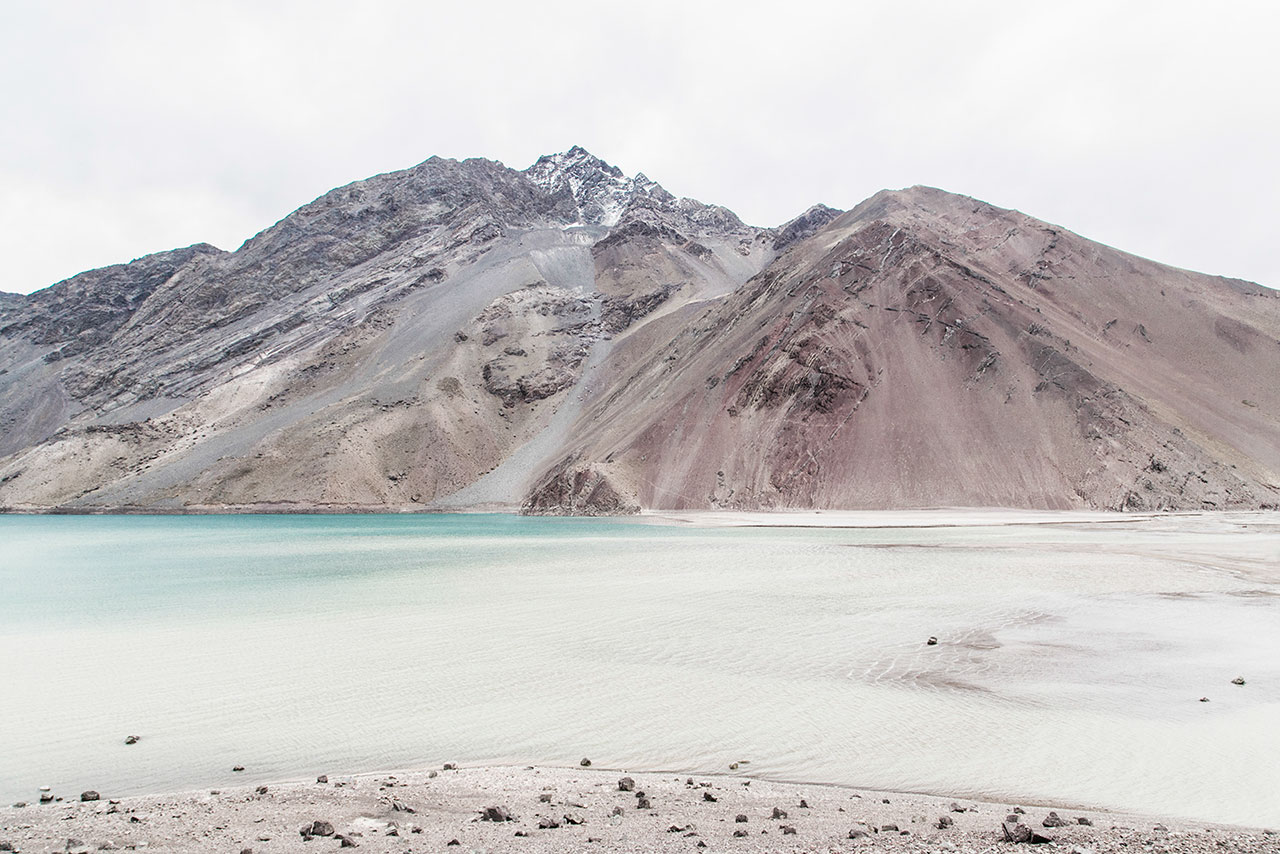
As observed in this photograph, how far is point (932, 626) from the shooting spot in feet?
53.9

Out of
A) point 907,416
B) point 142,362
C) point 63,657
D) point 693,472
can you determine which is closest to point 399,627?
point 63,657

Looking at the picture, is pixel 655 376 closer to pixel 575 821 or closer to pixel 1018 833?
pixel 575 821

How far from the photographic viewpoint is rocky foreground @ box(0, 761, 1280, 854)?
19.6ft

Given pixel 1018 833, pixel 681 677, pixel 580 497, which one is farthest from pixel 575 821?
pixel 580 497

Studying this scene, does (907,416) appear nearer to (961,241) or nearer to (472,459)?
(961,241)

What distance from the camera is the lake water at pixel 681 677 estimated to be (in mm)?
8492

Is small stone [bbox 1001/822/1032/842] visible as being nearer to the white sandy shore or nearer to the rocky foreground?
the rocky foreground

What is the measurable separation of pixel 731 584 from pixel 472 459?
81.9 m

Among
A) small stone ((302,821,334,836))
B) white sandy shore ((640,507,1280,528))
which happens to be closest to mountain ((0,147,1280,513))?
white sandy shore ((640,507,1280,528))

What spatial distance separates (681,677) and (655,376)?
8493 cm

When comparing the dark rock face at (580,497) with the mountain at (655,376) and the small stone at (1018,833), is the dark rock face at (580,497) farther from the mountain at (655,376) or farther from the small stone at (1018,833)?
the small stone at (1018,833)

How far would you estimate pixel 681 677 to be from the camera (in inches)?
484

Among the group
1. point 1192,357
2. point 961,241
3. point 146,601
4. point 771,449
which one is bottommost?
point 146,601

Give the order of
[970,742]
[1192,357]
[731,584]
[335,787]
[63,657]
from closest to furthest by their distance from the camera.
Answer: [335,787]
[970,742]
[63,657]
[731,584]
[1192,357]
